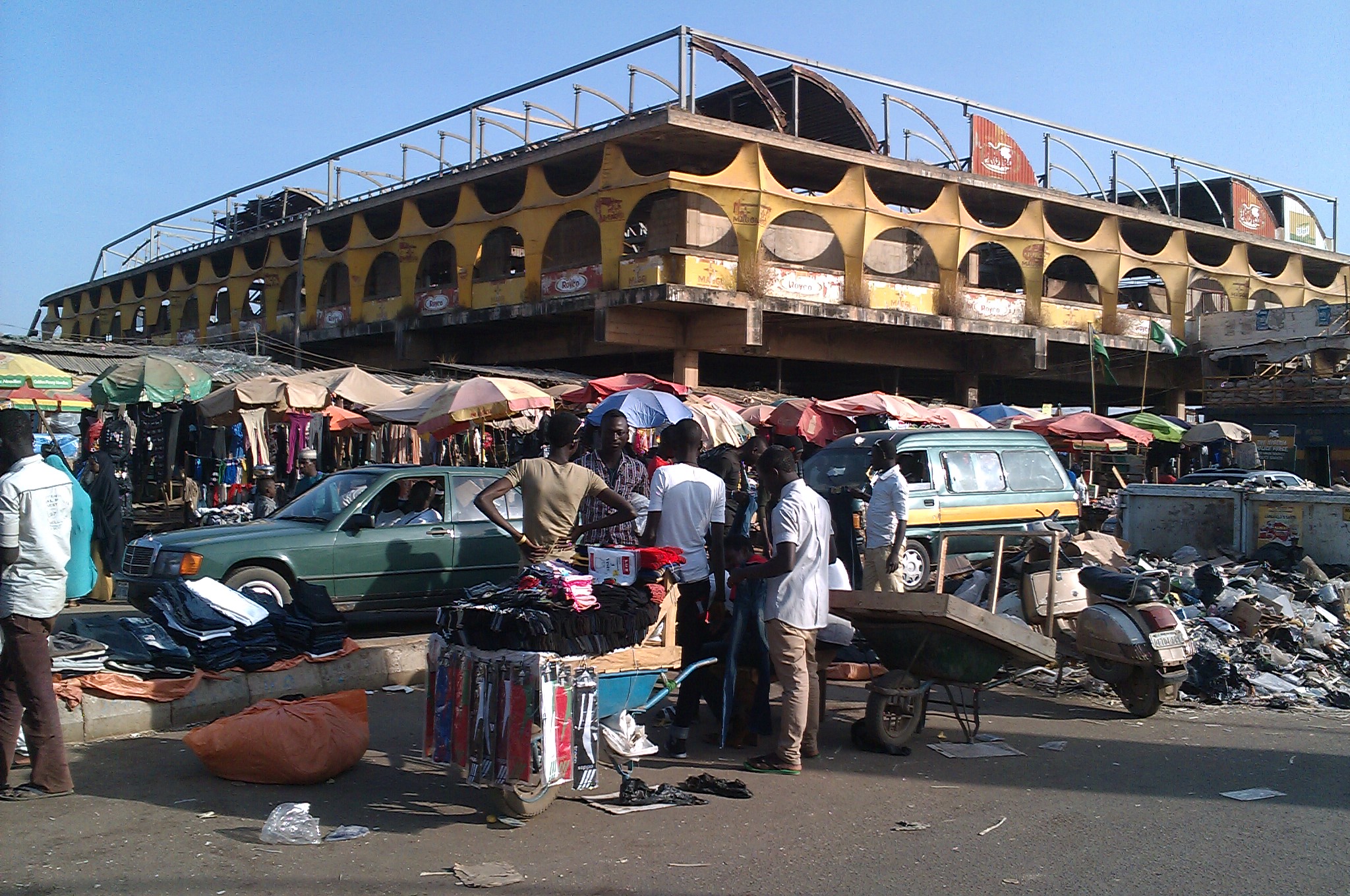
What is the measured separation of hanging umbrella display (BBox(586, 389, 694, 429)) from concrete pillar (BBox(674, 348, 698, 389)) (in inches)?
498

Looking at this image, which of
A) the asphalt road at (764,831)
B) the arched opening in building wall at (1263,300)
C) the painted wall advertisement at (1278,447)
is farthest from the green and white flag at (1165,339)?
the asphalt road at (764,831)

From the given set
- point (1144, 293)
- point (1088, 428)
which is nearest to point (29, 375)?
point (1088, 428)

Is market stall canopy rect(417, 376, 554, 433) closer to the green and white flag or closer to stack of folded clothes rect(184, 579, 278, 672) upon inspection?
stack of folded clothes rect(184, 579, 278, 672)

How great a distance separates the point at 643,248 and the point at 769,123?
4.67m

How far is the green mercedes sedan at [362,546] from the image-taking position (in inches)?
364

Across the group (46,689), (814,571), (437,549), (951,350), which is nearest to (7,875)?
(46,689)

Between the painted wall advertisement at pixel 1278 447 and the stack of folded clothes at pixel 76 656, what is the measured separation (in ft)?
85.4

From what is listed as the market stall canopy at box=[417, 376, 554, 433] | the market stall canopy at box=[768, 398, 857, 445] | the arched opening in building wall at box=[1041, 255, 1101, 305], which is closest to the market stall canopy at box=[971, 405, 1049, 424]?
A: the market stall canopy at box=[768, 398, 857, 445]

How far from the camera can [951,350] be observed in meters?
32.3

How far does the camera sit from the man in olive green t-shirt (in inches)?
257

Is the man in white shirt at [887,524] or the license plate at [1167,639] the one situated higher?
the man in white shirt at [887,524]

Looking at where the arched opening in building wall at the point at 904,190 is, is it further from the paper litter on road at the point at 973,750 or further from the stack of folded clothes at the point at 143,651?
the stack of folded clothes at the point at 143,651

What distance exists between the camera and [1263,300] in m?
37.2

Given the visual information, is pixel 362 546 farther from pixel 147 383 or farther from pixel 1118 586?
pixel 147 383
